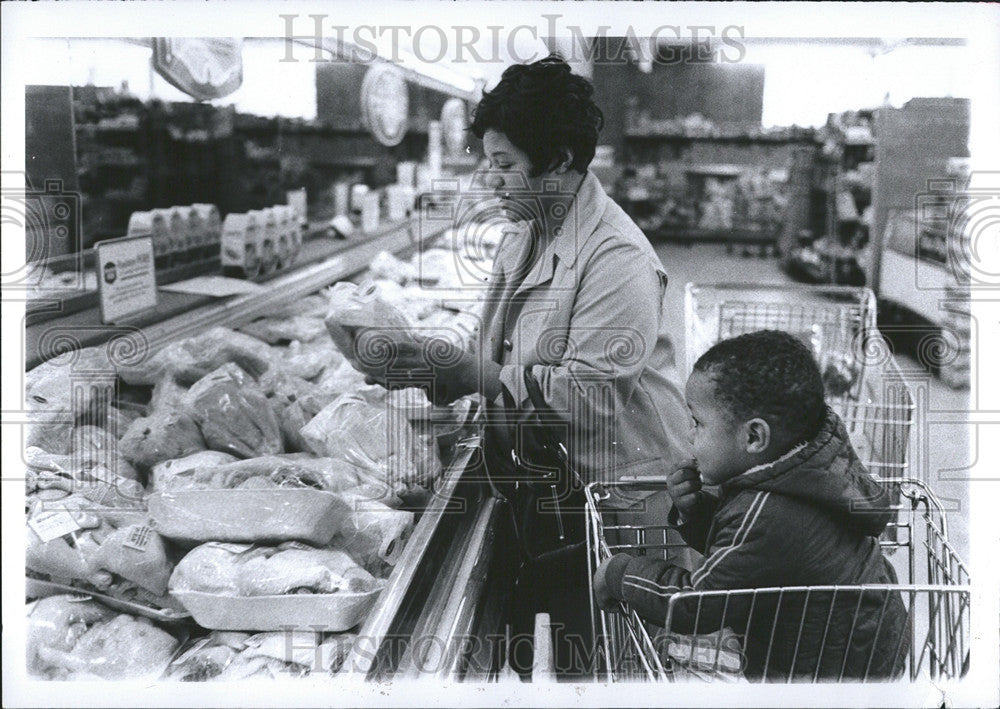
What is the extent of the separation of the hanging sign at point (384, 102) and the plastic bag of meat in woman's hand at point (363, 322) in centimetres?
281

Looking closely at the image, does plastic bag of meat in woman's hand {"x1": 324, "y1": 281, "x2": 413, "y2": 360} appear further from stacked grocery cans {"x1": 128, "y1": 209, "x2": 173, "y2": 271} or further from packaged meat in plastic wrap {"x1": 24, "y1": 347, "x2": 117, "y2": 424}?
stacked grocery cans {"x1": 128, "y1": 209, "x2": 173, "y2": 271}

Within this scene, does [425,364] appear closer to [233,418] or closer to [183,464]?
[233,418]

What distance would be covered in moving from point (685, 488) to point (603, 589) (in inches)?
9.3

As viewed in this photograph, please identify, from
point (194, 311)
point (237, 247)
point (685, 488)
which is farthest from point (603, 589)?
point (237, 247)

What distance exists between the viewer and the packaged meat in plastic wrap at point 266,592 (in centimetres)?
183

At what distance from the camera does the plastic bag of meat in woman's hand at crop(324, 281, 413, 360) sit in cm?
237

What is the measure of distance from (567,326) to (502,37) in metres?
0.64

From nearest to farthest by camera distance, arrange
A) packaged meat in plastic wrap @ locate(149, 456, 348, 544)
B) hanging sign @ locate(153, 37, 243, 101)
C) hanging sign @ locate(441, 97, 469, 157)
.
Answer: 1. packaged meat in plastic wrap @ locate(149, 456, 348, 544)
2. hanging sign @ locate(153, 37, 243, 101)
3. hanging sign @ locate(441, 97, 469, 157)

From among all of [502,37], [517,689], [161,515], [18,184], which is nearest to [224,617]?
[161,515]

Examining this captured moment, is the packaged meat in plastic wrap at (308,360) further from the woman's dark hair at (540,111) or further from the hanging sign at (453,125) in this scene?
the hanging sign at (453,125)

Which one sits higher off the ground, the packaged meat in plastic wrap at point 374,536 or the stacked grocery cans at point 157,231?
the stacked grocery cans at point 157,231

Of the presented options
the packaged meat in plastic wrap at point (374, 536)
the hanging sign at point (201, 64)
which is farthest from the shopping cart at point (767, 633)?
the hanging sign at point (201, 64)

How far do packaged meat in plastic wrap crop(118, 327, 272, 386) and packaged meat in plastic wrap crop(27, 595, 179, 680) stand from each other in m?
0.87

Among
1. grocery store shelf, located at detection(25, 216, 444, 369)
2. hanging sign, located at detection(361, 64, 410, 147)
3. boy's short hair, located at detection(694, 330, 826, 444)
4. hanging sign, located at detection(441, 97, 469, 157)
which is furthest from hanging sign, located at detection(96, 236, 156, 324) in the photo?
hanging sign, located at detection(441, 97, 469, 157)
